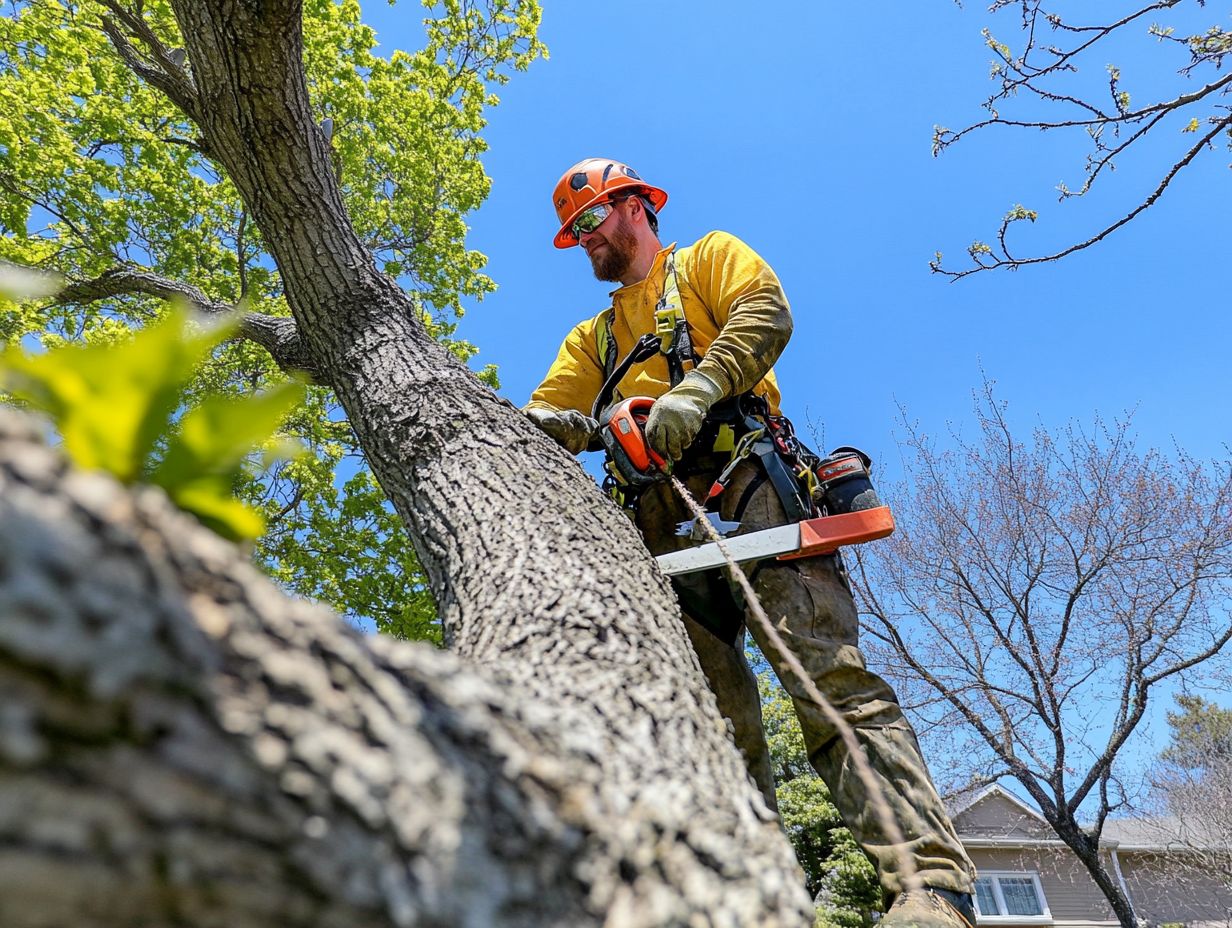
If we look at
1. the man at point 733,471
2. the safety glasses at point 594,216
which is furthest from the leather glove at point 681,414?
the safety glasses at point 594,216

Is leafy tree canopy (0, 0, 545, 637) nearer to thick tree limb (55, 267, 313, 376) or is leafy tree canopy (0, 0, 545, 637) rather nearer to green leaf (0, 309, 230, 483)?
thick tree limb (55, 267, 313, 376)

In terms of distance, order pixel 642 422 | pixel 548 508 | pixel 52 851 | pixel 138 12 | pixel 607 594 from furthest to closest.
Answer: pixel 138 12
pixel 642 422
pixel 548 508
pixel 607 594
pixel 52 851

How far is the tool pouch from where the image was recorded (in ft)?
9.53

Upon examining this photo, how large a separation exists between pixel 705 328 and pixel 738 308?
29cm

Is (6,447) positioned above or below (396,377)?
below

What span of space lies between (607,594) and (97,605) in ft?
2.91

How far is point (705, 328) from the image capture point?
129 inches

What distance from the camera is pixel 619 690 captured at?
0.96 m

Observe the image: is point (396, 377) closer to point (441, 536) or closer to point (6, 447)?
point (441, 536)

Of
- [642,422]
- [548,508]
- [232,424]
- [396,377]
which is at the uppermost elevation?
[642,422]

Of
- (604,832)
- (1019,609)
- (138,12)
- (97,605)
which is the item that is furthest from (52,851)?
(1019,609)

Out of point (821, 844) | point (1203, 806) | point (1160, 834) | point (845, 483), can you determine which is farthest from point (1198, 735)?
point (845, 483)

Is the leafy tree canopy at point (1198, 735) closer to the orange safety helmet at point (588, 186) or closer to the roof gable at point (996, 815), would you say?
the roof gable at point (996, 815)

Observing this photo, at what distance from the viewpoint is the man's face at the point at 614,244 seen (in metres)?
3.75
